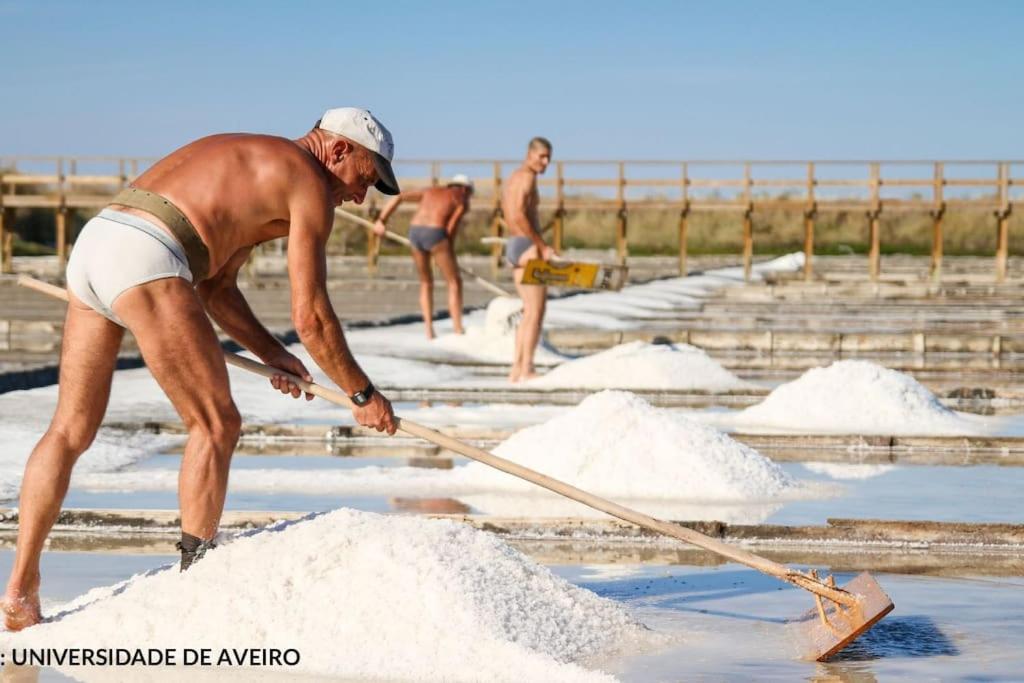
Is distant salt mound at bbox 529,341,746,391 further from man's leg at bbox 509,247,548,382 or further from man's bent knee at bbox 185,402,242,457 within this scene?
man's bent knee at bbox 185,402,242,457

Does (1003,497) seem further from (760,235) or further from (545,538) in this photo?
(760,235)

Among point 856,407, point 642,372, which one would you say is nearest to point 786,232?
point 642,372

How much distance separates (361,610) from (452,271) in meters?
10.9

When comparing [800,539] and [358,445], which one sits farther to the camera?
[358,445]

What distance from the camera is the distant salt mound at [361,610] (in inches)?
168

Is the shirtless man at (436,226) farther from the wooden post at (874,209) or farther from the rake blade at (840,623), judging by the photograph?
the wooden post at (874,209)

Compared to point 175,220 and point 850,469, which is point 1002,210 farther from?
point 175,220

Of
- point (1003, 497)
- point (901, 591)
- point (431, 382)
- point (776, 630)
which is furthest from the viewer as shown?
point (431, 382)

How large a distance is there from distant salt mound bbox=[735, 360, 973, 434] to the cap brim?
5.57 meters

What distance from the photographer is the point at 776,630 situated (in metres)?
4.95

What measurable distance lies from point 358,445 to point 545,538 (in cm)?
320

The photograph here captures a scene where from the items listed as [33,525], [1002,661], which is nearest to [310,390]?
[33,525]

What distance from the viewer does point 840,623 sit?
15.6 feet

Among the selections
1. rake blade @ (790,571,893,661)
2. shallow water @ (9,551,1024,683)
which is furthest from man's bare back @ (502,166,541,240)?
rake blade @ (790,571,893,661)
